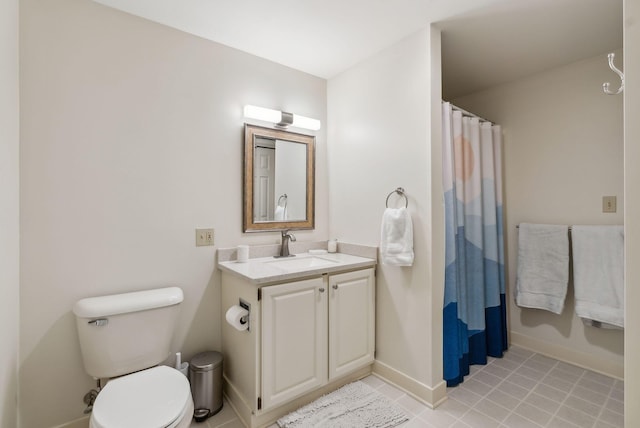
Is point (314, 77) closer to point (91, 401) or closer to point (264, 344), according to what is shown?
point (264, 344)

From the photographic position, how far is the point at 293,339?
68.4 inches

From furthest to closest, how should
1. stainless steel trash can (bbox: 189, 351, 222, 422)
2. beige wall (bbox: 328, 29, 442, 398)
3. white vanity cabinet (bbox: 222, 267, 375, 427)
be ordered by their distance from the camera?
beige wall (bbox: 328, 29, 442, 398) < stainless steel trash can (bbox: 189, 351, 222, 422) < white vanity cabinet (bbox: 222, 267, 375, 427)

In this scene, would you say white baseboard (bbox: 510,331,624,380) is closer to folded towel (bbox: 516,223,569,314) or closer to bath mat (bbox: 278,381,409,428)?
folded towel (bbox: 516,223,569,314)

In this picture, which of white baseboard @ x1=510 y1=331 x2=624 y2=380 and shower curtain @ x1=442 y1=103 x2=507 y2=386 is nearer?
shower curtain @ x1=442 y1=103 x2=507 y2=386

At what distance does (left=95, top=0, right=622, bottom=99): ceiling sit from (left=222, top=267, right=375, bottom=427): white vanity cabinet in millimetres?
1541

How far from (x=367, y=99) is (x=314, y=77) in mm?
571

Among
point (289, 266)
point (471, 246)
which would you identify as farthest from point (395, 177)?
point (289, 266)

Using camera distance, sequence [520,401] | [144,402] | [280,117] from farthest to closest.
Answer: [280,117] < [520,401] < [144,402]

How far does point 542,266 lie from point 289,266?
6.56 ft

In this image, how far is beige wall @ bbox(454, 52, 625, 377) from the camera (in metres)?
2.16

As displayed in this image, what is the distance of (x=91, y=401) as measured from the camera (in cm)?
161

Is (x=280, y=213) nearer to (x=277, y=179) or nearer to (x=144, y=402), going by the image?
(x=277, y=179)

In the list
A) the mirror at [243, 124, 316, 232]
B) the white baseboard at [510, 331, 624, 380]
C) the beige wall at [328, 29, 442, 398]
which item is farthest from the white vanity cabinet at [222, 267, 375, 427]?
the white baseboard at [510, 331, 624, 380]

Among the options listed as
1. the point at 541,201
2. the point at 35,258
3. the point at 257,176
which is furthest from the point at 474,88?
the point at 35,258
